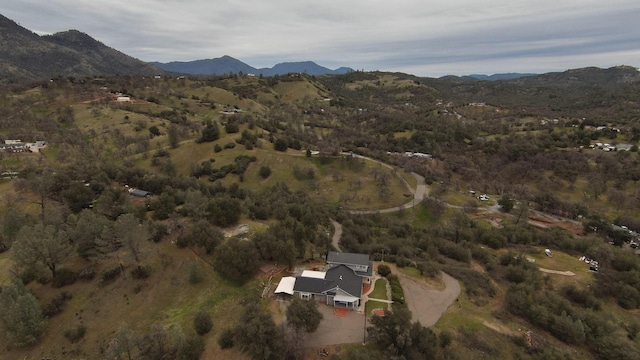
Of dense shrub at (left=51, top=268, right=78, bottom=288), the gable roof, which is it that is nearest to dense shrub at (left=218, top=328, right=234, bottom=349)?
the gable roof

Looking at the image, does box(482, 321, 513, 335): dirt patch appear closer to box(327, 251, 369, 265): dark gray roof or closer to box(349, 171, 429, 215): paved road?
box(327, 251, 369, 265): dark gray roof

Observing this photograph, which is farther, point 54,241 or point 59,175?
point 59,175

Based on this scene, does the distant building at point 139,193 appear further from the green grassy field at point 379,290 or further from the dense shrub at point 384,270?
the green grassy field at point 379,290

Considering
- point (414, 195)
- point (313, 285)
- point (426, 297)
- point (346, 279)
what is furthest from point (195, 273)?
point (414, 195)

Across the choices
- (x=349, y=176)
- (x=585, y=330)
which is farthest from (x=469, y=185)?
(x=585, y=330)

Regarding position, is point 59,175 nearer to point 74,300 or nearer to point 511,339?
point 74,300

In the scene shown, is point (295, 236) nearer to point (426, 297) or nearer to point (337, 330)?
point (337, 330)
